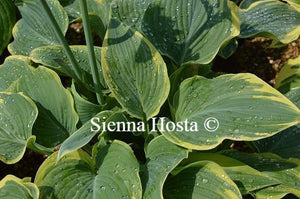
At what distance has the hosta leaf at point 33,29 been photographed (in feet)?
5.69

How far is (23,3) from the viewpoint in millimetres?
1789

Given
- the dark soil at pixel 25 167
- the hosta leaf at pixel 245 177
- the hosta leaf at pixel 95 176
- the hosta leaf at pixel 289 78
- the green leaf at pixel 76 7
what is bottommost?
the dark soil at pixel 25 167

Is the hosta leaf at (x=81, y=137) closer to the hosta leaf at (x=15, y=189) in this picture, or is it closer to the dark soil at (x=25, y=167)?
the hosta leaf at (x=15, y=189)

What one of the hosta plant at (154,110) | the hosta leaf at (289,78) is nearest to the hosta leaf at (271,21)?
the hosta plant at (154,110)

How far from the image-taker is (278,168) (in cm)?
144

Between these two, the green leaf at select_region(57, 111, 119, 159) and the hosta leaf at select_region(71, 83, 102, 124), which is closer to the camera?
the green leaf at select_region(57, 111, 119, 159)

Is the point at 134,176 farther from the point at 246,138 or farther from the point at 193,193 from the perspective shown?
the point at 246,138

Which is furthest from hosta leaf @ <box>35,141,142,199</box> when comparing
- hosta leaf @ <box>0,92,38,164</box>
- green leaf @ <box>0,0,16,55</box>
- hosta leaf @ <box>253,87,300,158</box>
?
green leaf @ <box>0,0,16,55</box>

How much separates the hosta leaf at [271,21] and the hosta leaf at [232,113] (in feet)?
1.14

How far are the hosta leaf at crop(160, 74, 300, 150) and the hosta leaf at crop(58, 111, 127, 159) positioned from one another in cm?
21

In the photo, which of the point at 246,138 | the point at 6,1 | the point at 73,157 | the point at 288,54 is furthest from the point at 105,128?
the point at 288,54

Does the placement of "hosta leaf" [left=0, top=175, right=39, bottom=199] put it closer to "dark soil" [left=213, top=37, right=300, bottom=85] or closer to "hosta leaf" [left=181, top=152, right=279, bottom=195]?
"hosta leaf" [left=181, top=152, right=279, bottom=195]

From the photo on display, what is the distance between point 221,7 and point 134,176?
2.07 ft

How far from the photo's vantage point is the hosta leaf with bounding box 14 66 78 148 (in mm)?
1525
